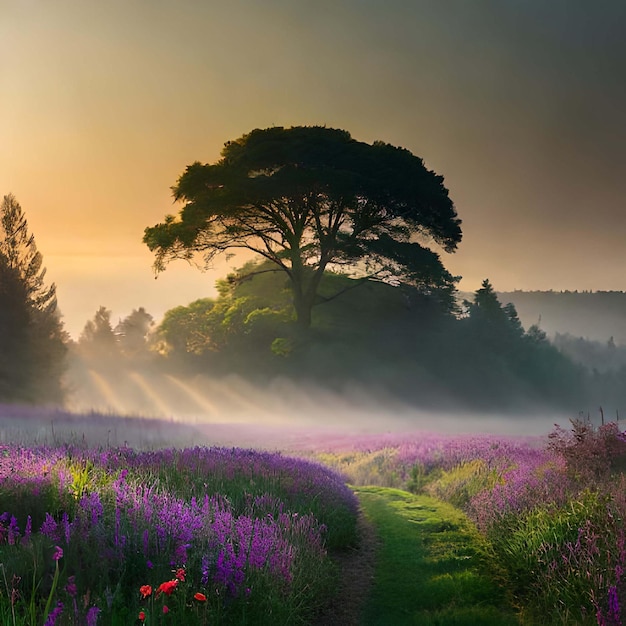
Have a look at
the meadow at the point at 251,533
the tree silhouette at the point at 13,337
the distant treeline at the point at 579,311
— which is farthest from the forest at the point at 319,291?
the distant treeline at the point at 579,311

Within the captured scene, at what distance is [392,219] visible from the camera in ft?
83.8

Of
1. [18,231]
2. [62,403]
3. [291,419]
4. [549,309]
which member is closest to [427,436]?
[291,419]

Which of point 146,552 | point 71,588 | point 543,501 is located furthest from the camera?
point 543,501

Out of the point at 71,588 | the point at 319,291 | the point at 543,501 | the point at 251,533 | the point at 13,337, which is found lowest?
the point at 543,501

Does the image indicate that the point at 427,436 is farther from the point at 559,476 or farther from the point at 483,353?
the point at 483,353

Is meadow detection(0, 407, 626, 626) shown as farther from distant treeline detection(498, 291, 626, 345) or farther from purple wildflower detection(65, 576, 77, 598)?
distant treeline detection(498, 291, 626, 345)

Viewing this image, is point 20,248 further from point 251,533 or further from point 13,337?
point 251,533

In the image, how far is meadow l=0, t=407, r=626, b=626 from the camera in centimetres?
404

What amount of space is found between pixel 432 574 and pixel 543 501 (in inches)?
71.5

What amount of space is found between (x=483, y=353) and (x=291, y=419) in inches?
467

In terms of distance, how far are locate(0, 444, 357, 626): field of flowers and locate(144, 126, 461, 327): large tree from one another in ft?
57.1

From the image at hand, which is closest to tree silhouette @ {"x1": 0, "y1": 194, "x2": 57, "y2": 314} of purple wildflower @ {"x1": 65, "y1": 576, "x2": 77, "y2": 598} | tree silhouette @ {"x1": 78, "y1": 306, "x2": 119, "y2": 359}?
purple wildflower @ {"x1": 65, "y1": 576, "x2": 77, "y2": 598}

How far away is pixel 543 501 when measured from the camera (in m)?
7.41

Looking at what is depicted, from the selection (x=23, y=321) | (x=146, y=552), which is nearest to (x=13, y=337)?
(x=23, y=321)
